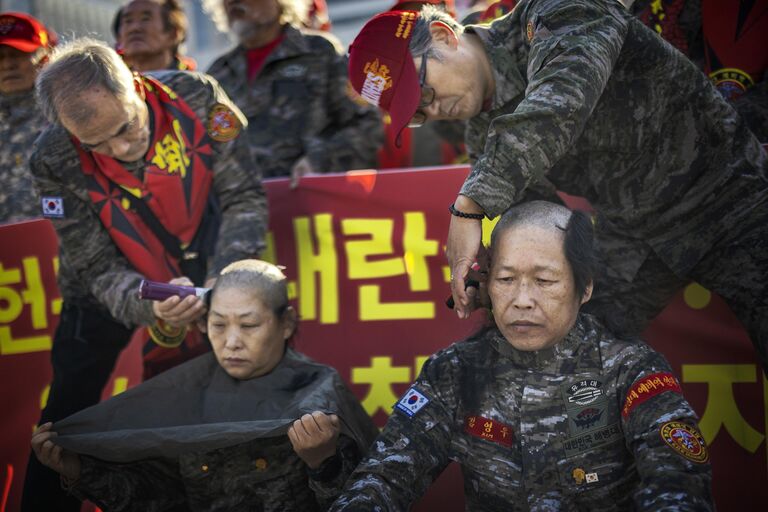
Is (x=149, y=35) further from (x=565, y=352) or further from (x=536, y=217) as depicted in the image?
(x=565, y=352)

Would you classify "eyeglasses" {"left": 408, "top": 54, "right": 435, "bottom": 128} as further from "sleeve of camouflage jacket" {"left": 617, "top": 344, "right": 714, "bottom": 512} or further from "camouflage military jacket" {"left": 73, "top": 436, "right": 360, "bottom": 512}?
"camouflage military jacket" {"left": 73, "top": 436, "right": 360, "bottom": 512}

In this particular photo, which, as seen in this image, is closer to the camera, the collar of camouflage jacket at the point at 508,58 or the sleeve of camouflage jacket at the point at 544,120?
the sleeve of camouflage jacket at the point at 544,120

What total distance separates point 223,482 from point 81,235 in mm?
1293

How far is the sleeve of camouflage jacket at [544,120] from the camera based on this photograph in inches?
92.1

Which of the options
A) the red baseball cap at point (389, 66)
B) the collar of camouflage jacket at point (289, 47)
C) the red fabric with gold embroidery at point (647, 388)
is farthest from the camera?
the collar of camouflage jacket at point (289, 47)

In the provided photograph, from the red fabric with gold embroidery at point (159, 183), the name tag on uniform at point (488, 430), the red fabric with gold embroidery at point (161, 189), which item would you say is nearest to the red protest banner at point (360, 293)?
the red fabric with gold embroidery at point (161, 189)

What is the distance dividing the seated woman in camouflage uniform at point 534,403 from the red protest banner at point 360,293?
3.65 feet

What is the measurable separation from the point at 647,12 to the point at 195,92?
200 centimetres

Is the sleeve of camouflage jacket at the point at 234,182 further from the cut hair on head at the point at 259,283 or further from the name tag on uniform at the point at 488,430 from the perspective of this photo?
the name tag on uniform at the point at 488,430

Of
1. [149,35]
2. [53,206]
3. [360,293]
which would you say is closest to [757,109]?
[360,293]

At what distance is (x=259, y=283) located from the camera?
3.32 meters

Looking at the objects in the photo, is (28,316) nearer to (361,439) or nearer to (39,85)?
(39,85)

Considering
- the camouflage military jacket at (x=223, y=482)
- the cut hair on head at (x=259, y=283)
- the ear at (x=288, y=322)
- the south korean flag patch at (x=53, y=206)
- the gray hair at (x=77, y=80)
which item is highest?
the gray hair at (x=77, y=80)

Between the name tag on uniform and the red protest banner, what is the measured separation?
3.61 feet
